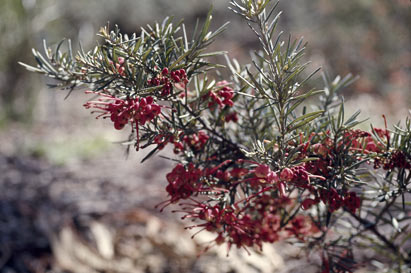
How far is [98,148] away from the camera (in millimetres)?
3637

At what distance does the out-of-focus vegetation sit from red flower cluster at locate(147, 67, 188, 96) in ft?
8.04

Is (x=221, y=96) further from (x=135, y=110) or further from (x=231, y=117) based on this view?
(x=135, y=110)

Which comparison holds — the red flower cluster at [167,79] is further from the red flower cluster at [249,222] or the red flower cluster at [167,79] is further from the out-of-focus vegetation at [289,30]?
the out-of-focus vegetation at [289,30]

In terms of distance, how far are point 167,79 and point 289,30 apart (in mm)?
5674

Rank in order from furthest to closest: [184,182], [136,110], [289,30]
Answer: [289,30] → [184,182] → [136,110]

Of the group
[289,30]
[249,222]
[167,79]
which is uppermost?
[289,30]

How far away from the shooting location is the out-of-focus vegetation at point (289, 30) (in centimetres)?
450

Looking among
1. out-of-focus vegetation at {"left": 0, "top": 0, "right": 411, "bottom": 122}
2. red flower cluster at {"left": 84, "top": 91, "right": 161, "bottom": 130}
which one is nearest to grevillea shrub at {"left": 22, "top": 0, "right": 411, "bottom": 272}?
red flower cluster at {"left": 84, "top": 91, "right": 161, "bottom": 130}

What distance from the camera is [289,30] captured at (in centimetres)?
607

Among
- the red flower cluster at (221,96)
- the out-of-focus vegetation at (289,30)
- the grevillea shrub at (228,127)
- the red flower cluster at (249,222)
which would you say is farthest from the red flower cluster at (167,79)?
the out-of-focus vegetation at (289,30)

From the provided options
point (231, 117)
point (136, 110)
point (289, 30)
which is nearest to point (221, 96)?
point (231, 117)

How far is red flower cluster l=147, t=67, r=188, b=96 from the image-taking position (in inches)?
28.3

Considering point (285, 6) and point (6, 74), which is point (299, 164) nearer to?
point (6, 74)

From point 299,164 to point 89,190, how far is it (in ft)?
6.98
